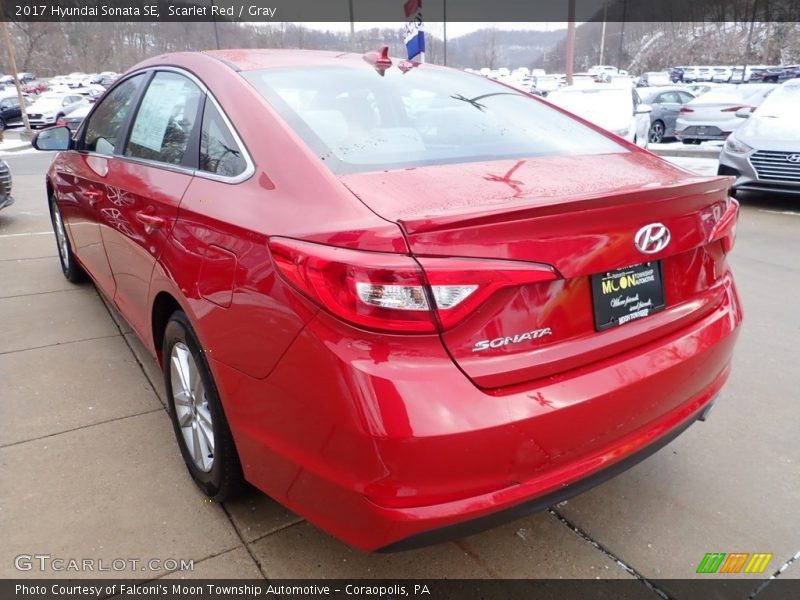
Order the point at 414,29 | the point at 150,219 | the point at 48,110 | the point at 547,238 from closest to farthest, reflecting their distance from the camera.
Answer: the point at 547,238 < the point at 150,219 < the point at 414,29 < the point at 48,110

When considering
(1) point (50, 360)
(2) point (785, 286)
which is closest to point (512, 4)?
(2) point (785, 286)

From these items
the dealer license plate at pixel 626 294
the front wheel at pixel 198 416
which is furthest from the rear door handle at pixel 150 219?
the dealer license plate at pixel 626 294

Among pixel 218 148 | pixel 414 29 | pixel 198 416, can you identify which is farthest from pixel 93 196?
pixel 414 29

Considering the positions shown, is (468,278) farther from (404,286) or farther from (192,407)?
(192,407)

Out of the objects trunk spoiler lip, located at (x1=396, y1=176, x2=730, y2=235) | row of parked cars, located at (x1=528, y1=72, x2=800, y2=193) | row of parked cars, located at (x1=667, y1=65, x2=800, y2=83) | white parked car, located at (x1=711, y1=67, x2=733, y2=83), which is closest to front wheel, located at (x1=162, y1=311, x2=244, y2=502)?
trunk spoiler lip, located at (x1=396, y1=176, x2=730, y2=235)

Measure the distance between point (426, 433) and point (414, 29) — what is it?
443 inches

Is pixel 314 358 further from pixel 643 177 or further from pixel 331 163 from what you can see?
pixel 643 177

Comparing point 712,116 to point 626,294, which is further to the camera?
point 712,116

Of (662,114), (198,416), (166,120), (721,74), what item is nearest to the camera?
(198,416)

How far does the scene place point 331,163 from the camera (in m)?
1.82

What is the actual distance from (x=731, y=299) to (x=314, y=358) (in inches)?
59.5

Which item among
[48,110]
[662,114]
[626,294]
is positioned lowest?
[662,114]

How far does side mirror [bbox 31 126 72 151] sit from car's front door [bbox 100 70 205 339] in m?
1.15

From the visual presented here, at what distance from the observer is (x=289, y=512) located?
232cm
